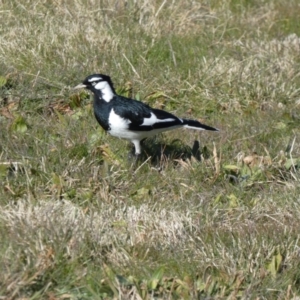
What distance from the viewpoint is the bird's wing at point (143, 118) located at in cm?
598

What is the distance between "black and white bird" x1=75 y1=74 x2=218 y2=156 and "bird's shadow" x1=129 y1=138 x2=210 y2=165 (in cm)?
15

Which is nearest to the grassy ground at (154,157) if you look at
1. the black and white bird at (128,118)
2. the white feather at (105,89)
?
the black and white bird at (128,118)

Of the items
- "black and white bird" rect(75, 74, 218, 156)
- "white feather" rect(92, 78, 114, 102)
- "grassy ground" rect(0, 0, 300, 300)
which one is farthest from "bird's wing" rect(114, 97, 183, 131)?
"grassy ground" rect(0, 0, 300, 300)

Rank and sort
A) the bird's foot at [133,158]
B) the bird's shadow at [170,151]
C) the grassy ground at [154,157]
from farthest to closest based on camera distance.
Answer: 1. the bird's shadow at [170,151]
2. the bird's foot at [133,158]
3. the grassy ground at [154,157]

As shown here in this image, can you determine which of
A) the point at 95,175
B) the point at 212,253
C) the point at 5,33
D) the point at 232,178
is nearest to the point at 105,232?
the point at 212,253

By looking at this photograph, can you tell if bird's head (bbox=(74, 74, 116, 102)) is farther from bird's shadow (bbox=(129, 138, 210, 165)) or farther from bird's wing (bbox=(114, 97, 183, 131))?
bird's shadow (bbox=(129, 138, 210, 165))

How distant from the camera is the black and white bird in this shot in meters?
5.98

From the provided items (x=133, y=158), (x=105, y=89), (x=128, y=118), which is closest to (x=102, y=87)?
(x=105, y=89)

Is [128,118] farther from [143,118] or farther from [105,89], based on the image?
[105,89]

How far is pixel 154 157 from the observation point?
6.26m

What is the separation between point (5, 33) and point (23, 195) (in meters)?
2.49

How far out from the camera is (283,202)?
5.32 meters

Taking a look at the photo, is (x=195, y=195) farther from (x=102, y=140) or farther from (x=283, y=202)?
(x=102, y=140)

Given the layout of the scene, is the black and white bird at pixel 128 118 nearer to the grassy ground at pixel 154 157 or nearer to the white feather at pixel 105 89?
the white feather at pixel 105 89
